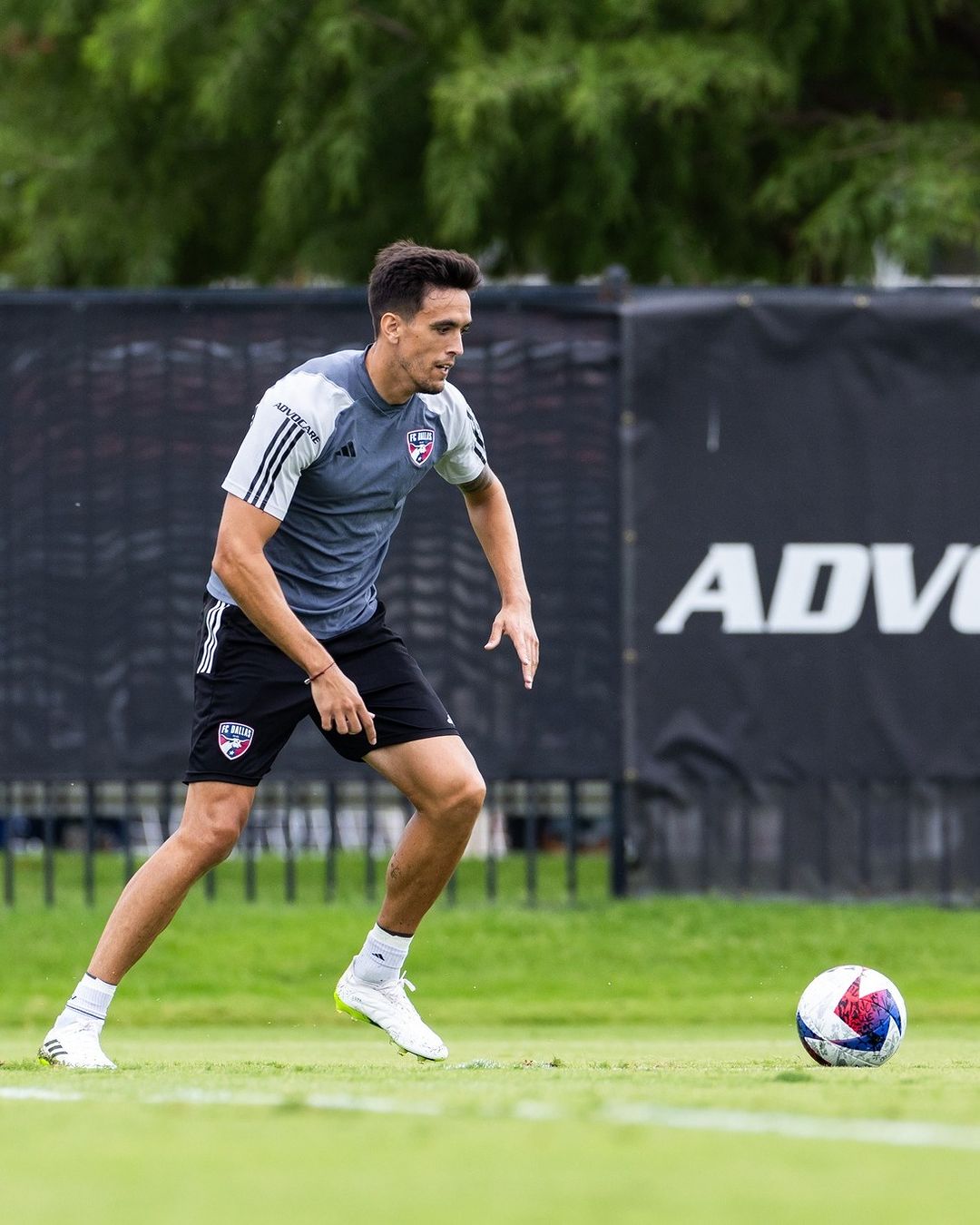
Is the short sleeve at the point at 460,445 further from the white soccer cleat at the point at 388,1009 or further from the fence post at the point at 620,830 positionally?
the fence post at the point at 620,830

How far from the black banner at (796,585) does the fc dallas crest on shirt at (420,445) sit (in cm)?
322

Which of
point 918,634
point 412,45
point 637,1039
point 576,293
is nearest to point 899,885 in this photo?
point 918,634

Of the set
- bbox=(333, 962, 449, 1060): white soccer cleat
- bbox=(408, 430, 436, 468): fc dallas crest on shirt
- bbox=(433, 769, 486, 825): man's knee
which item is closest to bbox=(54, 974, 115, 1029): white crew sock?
bbox=(333, 962, 449, 1060): white soccer cleat

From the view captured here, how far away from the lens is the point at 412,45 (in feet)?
43.6

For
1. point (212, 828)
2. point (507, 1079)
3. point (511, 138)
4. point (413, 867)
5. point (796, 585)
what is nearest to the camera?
point (507, 1079)

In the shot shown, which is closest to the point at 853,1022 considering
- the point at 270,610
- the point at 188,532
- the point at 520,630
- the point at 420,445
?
the point at 520,630

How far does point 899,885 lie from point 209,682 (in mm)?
4410

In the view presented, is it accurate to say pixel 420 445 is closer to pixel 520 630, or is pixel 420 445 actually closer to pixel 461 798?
pixel 520 630

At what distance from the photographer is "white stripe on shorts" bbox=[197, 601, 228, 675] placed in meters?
5.93

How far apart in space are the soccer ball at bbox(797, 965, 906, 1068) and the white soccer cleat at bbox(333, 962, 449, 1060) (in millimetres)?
1105

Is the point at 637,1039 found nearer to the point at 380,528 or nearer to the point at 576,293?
the point at 380,528

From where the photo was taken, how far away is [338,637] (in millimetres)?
6004

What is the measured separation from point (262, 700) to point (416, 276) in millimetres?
1286

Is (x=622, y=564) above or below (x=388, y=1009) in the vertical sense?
above
